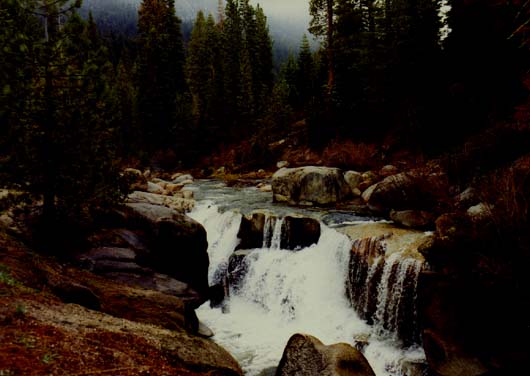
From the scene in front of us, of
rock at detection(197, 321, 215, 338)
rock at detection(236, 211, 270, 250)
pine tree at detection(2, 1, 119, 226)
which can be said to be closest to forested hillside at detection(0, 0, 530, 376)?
pine tree at detection(2, 1, 119, 226)

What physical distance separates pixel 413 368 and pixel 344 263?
4.44m

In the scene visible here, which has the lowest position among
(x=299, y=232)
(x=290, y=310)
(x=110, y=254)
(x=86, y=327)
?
(x=290, y=310)

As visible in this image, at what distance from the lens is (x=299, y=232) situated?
15695 mm

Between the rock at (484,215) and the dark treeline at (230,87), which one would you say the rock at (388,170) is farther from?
the rock at (484,215)

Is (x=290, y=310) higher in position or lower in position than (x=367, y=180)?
lower

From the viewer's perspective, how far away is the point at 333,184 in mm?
19922

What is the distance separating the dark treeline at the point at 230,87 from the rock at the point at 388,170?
5.47 ft

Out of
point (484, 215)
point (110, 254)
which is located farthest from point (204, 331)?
point (484, 215)

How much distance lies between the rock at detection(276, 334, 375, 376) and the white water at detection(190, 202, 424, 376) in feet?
8.68

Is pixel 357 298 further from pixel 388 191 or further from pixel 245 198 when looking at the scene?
pixel 245 198

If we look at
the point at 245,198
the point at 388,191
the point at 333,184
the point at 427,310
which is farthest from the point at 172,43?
the point at 427,310

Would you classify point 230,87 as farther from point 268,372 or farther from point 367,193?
point 268,372

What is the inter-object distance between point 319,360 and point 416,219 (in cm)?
765

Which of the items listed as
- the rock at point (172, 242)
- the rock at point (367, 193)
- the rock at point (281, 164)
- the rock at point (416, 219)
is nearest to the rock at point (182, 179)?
the rock at point (281, 164)
